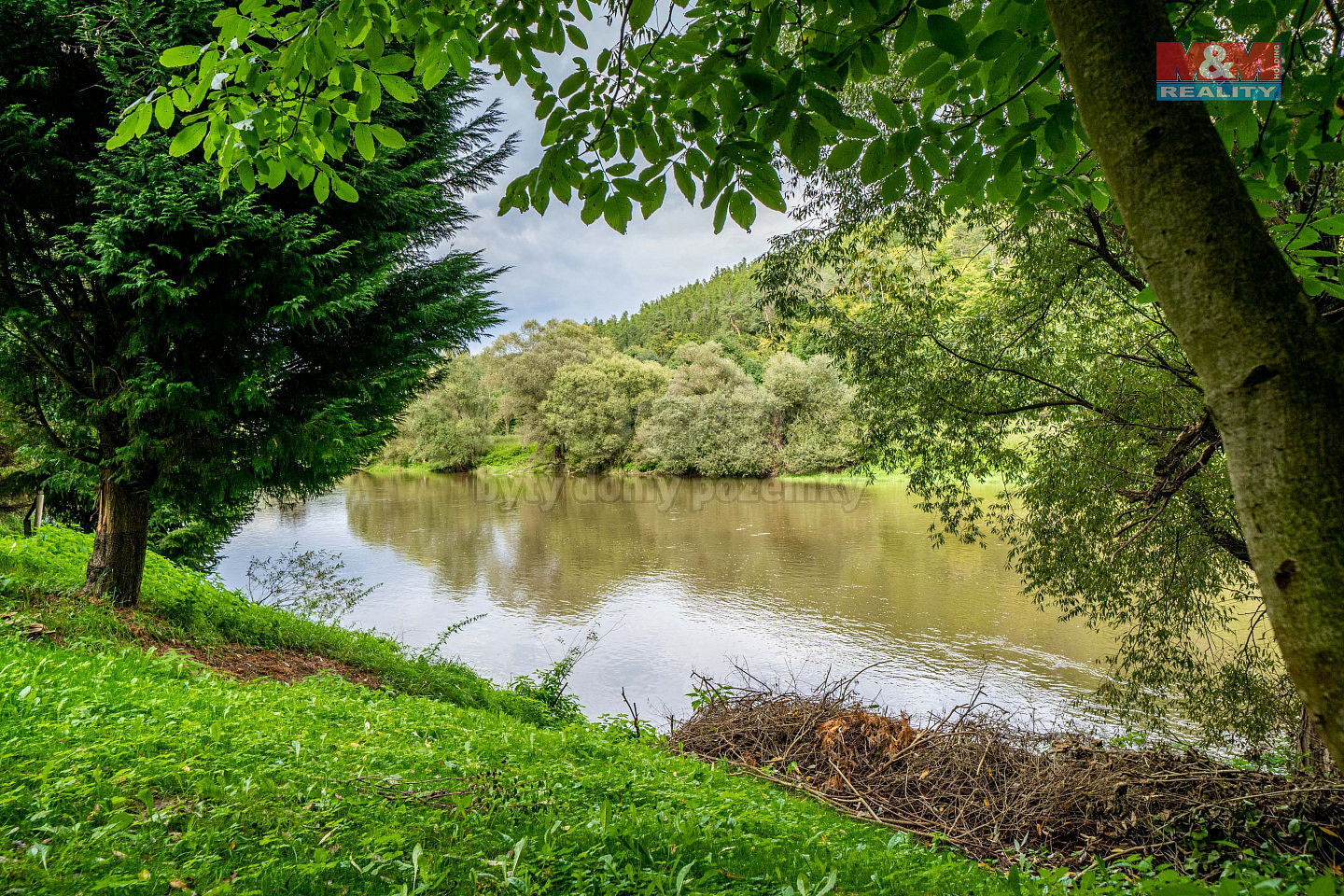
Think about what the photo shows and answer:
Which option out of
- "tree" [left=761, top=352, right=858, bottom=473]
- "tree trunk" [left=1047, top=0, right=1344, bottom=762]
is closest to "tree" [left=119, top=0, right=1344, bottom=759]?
"tree trunk" [left=1047, top=0, right=1344, bottom=762]

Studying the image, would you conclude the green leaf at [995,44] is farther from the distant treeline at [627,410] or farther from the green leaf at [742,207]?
the distant treeline at [627,410]

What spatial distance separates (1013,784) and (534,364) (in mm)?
42015

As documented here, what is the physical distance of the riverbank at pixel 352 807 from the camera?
173cm

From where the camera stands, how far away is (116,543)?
5.12m

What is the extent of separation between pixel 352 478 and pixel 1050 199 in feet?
132

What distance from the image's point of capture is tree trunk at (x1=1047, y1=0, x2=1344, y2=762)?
0.80 m

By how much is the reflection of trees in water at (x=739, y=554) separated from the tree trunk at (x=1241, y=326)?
10.2 meters

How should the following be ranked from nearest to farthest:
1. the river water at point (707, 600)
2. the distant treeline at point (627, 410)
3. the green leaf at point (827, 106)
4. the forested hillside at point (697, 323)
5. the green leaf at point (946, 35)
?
the green leaf at point (946, 35) < the green leaf at point (827, 106) < the river water at point (707, 600) < the distant treeline at point (627, 410) < the forested hillside at point (697, 323)

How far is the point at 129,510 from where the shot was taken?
17.0 feet

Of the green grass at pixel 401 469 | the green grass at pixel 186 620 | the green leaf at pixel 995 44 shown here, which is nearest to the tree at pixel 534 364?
the green grass at pixel 401 469

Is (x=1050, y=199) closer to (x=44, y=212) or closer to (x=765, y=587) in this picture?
(x=44, y=212)

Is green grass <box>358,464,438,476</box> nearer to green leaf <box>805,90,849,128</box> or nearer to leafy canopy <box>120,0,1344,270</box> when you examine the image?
leafy canopy <box>120,0,1344,270</box>

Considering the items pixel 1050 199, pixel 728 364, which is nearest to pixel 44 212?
pixel 1050 199

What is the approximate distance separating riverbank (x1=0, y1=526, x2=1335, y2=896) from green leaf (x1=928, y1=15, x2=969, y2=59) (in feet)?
5.97
